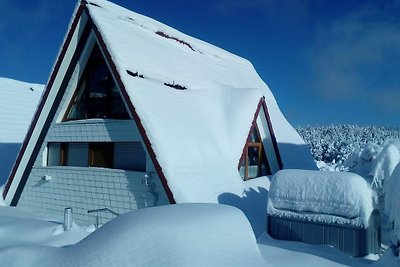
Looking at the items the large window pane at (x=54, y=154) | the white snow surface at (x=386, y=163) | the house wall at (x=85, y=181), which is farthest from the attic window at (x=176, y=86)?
the white snow surface at (x=386, y=163)

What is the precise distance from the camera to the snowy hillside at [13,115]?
14039 millimetres

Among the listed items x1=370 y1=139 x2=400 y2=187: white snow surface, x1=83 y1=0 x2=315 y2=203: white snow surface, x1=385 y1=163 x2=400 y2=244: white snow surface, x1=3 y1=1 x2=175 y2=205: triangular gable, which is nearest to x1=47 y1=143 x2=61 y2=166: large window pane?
x1=3 y1=1 x2=175 y2=205: triangular gable

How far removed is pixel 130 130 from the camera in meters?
8.16

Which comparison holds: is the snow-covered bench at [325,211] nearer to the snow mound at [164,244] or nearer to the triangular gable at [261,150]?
the snow mound at [164,244]

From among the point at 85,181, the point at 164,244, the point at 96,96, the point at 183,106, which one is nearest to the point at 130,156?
the point at 85,181

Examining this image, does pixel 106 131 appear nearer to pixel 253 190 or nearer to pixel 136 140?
pixel 136 140

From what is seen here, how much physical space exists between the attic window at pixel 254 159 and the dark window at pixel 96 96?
12.8ft

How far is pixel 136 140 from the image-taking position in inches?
319

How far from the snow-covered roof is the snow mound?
12668 millimetres

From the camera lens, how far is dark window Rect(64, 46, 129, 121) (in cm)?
873

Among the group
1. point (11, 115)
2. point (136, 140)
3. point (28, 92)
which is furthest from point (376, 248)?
point (28, 92)

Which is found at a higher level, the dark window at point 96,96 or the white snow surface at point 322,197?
the dark window at point 96,96

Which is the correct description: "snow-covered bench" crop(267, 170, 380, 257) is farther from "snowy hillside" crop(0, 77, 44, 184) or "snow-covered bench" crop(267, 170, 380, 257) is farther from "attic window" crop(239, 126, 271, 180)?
"snowy hillside" crop(0, 77, 44, 184)

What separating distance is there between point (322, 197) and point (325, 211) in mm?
269
